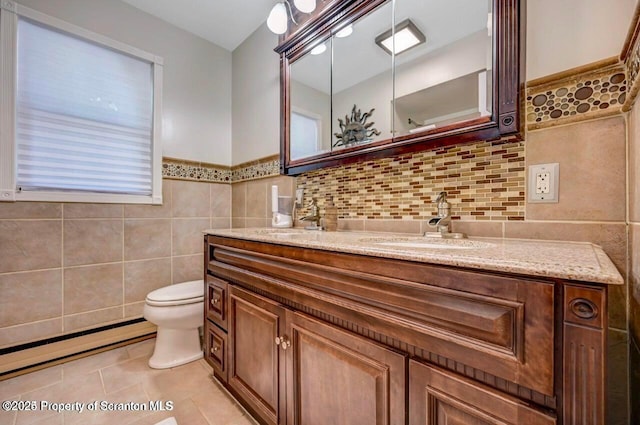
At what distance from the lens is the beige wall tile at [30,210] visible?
156 cm

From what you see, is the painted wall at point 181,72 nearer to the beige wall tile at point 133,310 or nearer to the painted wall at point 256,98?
the painted wall at point 256,98

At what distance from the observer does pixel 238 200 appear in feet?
7.86

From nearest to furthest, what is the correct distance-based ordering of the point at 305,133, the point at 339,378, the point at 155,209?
the point at 339,378
the point at 305,133
the point at 155,209

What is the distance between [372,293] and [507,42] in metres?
0.93

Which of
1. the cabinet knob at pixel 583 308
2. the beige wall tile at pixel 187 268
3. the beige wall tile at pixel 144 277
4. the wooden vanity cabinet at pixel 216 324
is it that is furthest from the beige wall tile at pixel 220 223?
the cabinet knob at pixel 583 308

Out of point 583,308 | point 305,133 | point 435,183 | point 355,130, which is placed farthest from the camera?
point 305,133

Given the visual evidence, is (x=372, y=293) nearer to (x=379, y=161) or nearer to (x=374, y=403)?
(x=374, y=403)

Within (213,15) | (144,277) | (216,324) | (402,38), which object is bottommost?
(216,324)

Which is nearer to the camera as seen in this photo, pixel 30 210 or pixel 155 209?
pixel 30 210

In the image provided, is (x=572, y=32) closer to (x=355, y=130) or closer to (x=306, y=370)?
(x=355, y=130)

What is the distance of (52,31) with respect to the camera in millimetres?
1692

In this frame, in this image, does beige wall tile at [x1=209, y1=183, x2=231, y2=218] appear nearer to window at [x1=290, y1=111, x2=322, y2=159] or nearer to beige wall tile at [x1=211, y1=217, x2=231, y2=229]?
beige wall tile at [x1=211, y1=217, x2=231, y2=229]

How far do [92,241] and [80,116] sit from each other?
0.83m

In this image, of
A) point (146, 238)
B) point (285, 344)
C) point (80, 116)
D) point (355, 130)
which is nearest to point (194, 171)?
point (146, 238)
